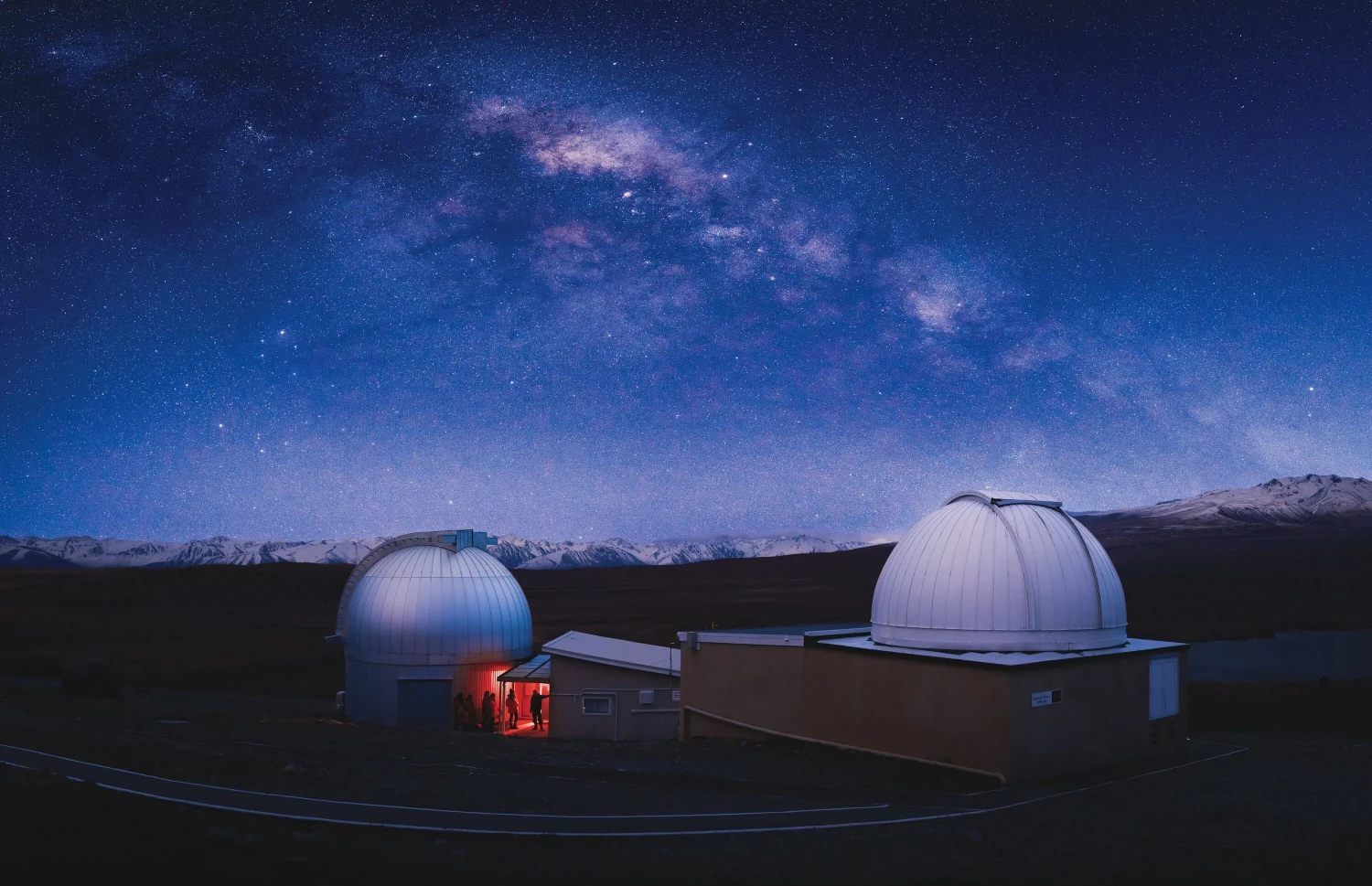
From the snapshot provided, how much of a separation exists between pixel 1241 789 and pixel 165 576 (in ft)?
328

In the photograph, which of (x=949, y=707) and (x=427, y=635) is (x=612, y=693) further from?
(x=949, y=707)

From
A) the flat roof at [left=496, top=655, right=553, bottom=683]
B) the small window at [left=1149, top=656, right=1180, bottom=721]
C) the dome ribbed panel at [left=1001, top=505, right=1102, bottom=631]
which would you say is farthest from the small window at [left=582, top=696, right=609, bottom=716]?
the small window at [left=1149, top=656, right=1180, bottom=721]

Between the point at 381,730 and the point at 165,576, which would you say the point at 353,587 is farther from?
the point at 165,576

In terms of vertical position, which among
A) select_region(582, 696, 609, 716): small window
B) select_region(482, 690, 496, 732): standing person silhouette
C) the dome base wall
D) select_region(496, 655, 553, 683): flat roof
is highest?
the dome base wall

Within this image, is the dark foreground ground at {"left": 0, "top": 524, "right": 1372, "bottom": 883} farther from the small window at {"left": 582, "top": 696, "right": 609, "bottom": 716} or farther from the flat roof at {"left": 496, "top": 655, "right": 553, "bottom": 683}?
the flat roof at {"left": 496, "top": 655, "right": 553, "bottom": 683}

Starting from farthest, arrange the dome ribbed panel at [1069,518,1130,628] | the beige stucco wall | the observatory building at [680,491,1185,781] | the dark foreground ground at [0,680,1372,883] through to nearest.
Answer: the dome ribbed panel at [1069,518,1130,628], the observatory building at [680,491,1185,781], the beige stucco wall, the dark foreground ground at [0,680,1372,883]

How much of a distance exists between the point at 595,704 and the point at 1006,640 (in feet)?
34.7

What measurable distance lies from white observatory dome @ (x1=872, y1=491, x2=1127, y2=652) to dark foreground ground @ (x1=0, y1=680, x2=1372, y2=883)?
8.42 feet

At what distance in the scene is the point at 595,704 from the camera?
23234mm

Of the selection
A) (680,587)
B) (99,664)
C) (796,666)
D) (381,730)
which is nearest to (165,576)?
(680,587)

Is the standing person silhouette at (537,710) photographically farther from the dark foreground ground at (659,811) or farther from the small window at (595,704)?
the dark foreground ground at (659,811)

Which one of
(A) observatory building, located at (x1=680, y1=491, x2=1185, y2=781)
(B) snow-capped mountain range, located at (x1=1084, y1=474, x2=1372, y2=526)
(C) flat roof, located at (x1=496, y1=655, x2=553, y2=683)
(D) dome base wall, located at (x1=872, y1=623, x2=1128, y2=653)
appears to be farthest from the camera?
(B) snow-capped mountain range, located at (x1=1084, y1=474, x2=1372, y2=526)

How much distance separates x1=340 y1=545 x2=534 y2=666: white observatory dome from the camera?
25703 millimetres

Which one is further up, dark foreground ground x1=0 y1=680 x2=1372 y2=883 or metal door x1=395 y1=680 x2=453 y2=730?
dark foreground ground x1=0 y1=680 x2=1372 y2=883
